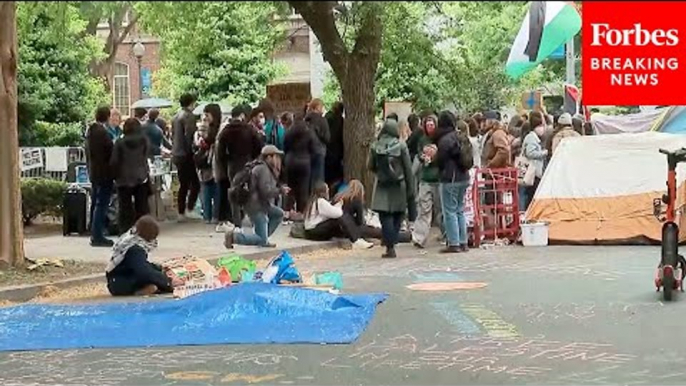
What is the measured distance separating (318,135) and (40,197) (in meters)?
4.51

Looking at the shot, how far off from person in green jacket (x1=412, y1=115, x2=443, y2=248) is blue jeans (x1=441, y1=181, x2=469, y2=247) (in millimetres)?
385

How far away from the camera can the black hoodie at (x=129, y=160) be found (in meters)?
15.9

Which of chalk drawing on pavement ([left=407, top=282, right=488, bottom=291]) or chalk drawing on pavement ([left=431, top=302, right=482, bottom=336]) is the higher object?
chalk drawing on pavement ([left=407, top=282, right=488, bottom=291])

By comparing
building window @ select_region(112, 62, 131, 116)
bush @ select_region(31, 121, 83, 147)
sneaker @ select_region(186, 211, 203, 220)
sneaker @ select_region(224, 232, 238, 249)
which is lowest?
sneaker @ select_region(224, 232, 238, 249)

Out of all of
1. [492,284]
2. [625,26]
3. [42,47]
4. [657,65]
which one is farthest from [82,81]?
[625,26]

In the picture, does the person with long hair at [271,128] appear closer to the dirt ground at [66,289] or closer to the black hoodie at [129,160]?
the black hoodie at [129,160]

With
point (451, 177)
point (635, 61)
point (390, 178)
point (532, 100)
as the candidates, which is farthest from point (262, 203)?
point (532, 100)

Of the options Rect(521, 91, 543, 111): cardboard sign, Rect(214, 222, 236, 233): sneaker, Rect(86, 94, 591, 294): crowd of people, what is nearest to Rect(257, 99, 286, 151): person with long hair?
Rect(86, 94, 591, 294): crowd of people

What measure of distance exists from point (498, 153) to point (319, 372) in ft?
30.6

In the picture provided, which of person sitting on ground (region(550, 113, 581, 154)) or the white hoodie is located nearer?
the white hoodie

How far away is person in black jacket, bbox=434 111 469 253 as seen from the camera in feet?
51.1

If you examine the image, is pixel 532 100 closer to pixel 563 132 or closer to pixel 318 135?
pixel 563 132

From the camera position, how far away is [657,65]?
1054 centimetres

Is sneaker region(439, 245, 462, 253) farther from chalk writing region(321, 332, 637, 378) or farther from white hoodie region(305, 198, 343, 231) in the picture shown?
chalk writing region(321, 332, 637, 378)
